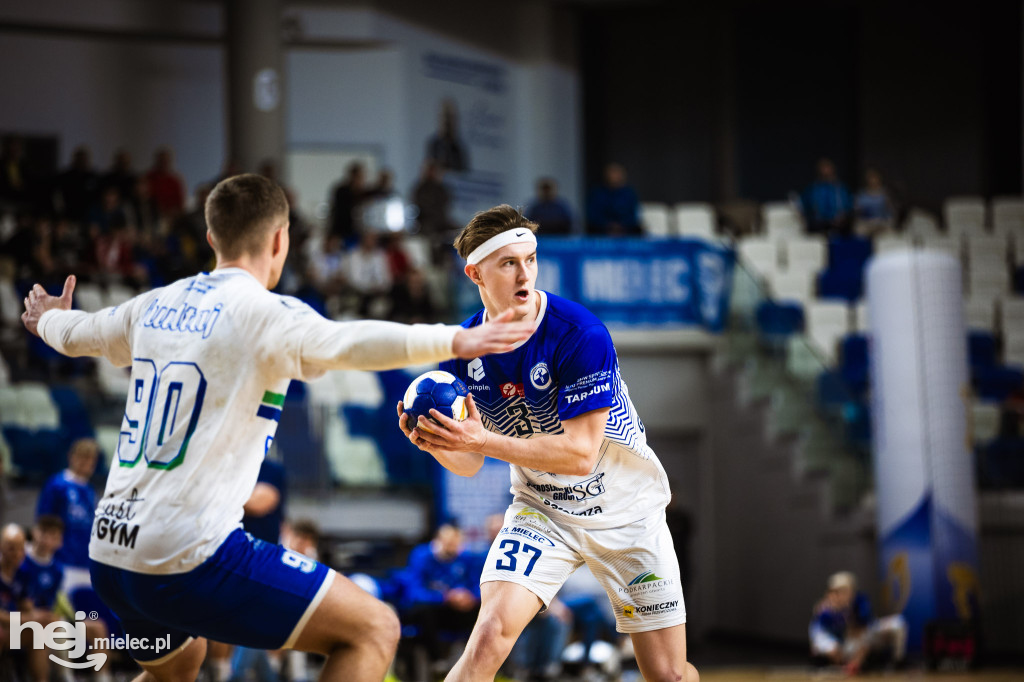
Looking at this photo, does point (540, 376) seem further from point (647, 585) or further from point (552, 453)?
point (647, 585)

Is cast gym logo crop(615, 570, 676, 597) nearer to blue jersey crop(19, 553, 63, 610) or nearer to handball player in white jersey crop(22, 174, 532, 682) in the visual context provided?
handball player in white jersey crop(22, 174, 532, 682)

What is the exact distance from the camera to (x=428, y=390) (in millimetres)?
4301

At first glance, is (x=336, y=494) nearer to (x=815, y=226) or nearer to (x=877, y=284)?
(x=877, y=284)

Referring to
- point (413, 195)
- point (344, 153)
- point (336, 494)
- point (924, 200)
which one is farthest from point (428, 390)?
point (924, 200)

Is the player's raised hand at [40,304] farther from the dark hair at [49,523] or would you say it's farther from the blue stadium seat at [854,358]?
the blue stadium seat at [854,358]

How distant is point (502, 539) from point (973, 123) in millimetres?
20046

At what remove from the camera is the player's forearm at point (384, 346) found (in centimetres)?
350

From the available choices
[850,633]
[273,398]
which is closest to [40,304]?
[273,398]

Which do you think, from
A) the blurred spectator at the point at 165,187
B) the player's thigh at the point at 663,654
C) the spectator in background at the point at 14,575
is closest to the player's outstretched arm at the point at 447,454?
the player's thigh at the point at 663,654

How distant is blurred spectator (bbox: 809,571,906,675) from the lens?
1181 centimetres

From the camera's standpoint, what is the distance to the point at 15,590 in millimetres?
8688

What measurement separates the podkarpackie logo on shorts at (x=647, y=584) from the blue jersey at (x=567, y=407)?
0.23 meters

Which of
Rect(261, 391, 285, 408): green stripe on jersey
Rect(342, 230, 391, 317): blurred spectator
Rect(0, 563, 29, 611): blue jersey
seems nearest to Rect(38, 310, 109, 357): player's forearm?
Rect(261, 391, 285, 408): green stripe on jersey

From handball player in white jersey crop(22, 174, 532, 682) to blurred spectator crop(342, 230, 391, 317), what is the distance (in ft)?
37.1
